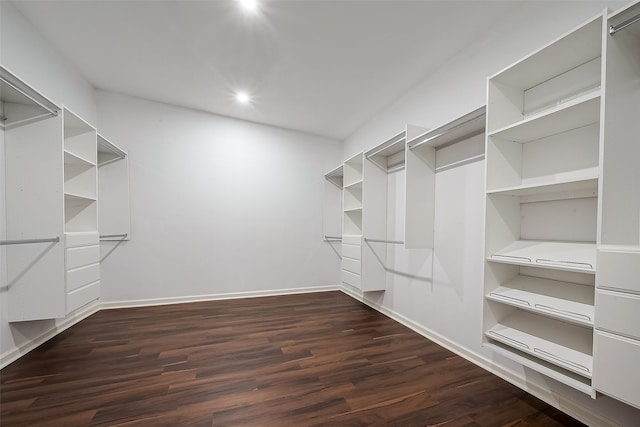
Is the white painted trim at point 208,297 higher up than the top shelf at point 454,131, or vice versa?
the top shelf at point 454,131

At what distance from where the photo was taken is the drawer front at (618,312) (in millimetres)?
991

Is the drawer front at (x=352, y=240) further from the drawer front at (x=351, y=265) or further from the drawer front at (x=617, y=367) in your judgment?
the drawer front at (x=617, y=367)

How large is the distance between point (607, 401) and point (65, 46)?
4897 millimetres

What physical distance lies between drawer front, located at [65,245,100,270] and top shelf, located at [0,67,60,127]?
1.10 m

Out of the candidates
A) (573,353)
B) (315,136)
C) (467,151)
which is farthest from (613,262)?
(315,136)

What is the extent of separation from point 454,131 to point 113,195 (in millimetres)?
4041

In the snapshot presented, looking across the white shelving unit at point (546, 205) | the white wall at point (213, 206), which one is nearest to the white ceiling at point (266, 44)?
the white wall at point (213, 206)

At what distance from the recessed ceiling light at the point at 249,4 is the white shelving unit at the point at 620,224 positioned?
2044mm

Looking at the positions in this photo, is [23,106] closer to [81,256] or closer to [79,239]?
[79,239]

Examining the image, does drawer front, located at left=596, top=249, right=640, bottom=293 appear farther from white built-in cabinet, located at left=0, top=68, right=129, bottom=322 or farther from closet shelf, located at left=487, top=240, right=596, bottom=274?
white built-in cabinet, located at left=0, top=68, right=129, bottom=322

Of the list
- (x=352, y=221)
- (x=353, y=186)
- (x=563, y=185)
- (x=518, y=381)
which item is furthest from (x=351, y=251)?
(x=563, y=185)

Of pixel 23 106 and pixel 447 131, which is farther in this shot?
pixel 447 131

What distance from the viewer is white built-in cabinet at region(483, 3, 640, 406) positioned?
42.1 inches

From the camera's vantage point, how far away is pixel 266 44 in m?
2.24
